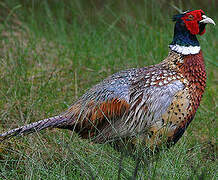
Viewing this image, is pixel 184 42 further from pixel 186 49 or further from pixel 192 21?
pixel 192 21

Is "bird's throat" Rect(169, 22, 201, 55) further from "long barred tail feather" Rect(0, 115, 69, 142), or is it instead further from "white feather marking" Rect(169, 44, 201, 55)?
"long barred tail feather" Rect(0, 115, 69, 142)

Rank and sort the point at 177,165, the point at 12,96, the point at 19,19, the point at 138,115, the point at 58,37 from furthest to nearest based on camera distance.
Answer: the point at 19,19 < the point at 58,37 < the point at 12,96 < the point at 138,115 < the point at 177,165

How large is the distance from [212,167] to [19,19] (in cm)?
375

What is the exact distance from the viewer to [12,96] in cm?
398

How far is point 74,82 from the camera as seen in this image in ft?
14.5

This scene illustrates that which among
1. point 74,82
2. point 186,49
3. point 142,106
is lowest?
point 74,82

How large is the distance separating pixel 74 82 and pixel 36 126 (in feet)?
4.18

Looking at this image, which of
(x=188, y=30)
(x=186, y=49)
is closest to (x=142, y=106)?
(x=186, y=49)

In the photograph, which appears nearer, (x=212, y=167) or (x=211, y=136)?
(x=212, y=167)

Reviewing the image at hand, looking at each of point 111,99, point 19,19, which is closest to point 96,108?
point 111,99

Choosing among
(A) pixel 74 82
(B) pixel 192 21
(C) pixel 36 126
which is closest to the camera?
(C) pixel 36 126

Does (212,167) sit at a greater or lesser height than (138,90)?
lesser

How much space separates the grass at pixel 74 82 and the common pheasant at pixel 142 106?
118mm

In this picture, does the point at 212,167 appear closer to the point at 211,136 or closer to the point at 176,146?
the point at 176,146
